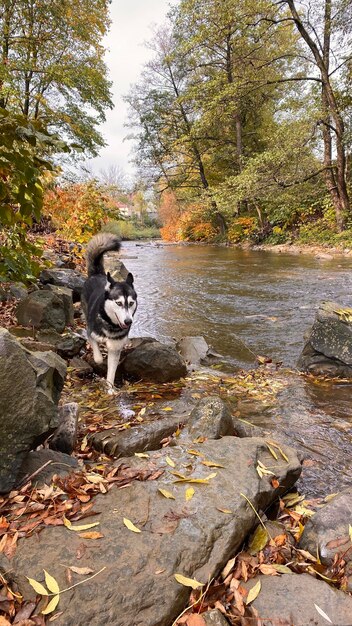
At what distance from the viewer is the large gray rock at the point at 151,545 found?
52.7 inches

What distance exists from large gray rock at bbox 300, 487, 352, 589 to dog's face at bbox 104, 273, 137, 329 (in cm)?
256

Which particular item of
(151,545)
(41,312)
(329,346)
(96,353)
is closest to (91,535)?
(151,545)

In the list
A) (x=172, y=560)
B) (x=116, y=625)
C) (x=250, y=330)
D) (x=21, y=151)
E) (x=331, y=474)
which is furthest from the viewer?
(x=250, y=330)

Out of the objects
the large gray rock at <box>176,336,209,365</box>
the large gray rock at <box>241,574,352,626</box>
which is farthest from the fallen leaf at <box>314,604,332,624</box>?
the large gray rock at <box>176,336,209,365</box>

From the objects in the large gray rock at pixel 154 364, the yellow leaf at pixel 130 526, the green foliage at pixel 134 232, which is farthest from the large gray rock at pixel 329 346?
the green foliage at pixel 134 232

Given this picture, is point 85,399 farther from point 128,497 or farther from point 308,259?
point 308,259

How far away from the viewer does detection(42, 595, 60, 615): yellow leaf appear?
127 centimetres

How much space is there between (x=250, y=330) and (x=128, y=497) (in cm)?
490

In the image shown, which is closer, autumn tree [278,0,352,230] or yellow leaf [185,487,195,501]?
yellow leaf [185,487,195,501]

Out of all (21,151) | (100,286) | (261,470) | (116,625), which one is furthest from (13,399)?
(100,286)

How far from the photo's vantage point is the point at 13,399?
5.90ft

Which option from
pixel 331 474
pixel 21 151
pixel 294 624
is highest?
pixel 21 151

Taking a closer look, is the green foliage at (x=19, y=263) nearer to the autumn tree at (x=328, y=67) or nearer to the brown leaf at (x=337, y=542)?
the brown leaf at (x=337, y=542)

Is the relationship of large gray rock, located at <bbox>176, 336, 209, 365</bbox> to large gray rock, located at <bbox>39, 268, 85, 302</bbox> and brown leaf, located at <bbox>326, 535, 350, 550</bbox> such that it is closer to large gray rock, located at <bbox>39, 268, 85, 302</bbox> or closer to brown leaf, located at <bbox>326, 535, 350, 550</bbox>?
large gray rock, located at <bbox>39, 268, 85, 302</bbox>
